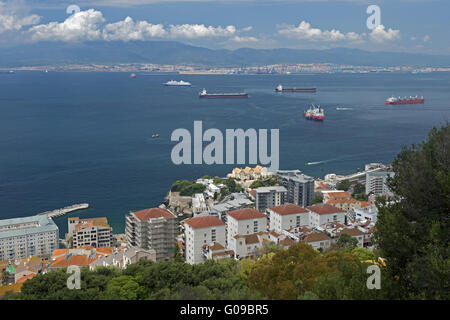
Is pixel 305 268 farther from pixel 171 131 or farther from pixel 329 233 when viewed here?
pixel 171 131

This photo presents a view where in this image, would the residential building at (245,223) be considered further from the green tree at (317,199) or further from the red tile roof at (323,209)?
the green tree at (317,199)

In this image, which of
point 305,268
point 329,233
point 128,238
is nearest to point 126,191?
point 128,238

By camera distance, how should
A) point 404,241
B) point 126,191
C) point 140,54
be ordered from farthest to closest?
point 140,54 → point 126,191 → point 404,241

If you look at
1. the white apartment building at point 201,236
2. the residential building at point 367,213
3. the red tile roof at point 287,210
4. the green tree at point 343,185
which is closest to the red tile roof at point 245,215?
the white apartment building at point 201,236

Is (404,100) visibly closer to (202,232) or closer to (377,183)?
(377,183)

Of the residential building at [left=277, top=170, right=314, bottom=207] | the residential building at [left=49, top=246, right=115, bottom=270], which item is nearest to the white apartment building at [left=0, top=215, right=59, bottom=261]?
the residential building at [left=49, top=246, right=115, bottom=270]

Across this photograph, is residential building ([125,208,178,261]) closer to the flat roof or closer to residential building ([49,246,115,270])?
residential building ([49,246,115,270])
